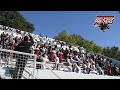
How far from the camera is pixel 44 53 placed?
1183cm

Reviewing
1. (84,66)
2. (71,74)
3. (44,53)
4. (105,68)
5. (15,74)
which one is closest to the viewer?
(15,74)

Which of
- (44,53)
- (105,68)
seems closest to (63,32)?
(105,68)

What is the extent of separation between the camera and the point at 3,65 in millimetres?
5484

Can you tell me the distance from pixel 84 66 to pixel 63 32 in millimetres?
41908

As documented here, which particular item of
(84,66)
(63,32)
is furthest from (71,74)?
(63,32)
